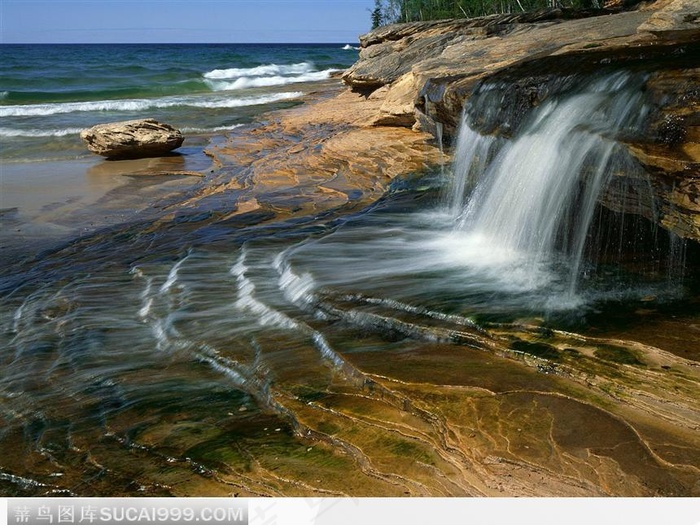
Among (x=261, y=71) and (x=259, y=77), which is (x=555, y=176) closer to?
(x=259, y=77)

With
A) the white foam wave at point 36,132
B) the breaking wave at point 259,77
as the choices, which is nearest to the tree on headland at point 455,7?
the breaking wave at point 259,77

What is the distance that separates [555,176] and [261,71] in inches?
1886

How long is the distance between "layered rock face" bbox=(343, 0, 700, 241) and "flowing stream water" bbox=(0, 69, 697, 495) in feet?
0.78

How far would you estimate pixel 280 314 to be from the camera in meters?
4.73

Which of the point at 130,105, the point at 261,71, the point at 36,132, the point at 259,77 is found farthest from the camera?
the point at 261,71

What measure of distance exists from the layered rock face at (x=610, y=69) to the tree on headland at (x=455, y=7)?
19213 millimetres

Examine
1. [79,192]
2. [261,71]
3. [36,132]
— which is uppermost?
[261,71]

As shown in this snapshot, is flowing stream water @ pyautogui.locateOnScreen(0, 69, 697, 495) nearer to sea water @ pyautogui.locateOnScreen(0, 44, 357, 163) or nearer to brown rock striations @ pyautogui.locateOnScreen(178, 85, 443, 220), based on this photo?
brown rock striations @ pyautogui.locateOnScreen(178, 85, 443, 220)

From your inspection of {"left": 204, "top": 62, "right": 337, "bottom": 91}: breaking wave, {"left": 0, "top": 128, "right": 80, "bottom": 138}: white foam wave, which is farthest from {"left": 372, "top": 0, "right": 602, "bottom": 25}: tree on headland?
{"left": 0, "top": 128, "right": 80, "bottom": 138}: white foam wave

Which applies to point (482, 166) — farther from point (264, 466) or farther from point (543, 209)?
point (264, 466)

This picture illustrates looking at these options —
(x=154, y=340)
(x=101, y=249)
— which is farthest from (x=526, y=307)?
(x=101, y=249)

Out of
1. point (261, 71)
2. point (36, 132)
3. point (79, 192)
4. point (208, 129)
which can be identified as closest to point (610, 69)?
point (79, 192)

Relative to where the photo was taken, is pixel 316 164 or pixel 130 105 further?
pixel 130 105

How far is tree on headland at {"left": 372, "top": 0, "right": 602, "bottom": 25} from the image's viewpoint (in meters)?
37.2
